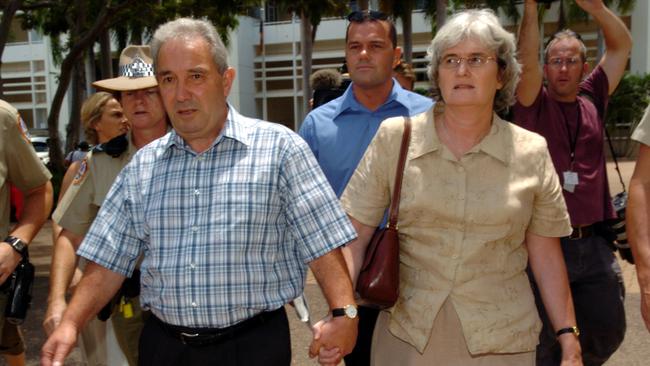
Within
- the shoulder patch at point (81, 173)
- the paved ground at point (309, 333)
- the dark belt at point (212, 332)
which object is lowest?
the paved ground at point (309, 333)

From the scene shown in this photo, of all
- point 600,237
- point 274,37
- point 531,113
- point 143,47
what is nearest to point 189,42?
point 143,47

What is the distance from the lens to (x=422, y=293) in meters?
2.98

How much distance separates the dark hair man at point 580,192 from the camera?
4172 millimetres

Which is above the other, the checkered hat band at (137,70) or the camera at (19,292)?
the checkered hat band at (137,70)

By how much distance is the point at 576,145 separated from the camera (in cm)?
421

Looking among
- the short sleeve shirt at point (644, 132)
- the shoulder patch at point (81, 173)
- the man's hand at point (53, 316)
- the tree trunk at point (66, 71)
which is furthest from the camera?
the tree trunk at point (66, 71)

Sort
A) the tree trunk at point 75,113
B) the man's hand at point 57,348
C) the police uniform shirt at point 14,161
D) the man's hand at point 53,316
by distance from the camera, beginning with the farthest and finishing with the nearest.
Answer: the tree trunk at point 75,113, the police uniform shirt at point 14,161, the man's hand at point 53,316, the man's hand at point 57,348

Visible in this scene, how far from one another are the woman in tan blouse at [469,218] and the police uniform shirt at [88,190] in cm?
147

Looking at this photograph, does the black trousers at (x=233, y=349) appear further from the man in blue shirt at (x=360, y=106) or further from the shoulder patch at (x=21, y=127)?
the shoulder patch at (x=21, y=127)

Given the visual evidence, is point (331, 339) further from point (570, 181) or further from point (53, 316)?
point (570, 181)

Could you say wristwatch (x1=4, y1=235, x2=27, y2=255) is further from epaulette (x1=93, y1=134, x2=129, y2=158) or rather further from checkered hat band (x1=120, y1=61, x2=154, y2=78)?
checkered hat band (x1=120, y1=61, x2=154, y2=78)

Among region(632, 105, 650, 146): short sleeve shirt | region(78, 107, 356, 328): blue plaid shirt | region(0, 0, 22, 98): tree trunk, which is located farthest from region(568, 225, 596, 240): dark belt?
region(0, 0, 22, 98): tree trunk

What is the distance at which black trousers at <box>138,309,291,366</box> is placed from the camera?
2.89 metres

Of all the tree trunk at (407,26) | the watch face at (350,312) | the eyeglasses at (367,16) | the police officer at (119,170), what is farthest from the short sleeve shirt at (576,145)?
the tree trunk at (407,26)
